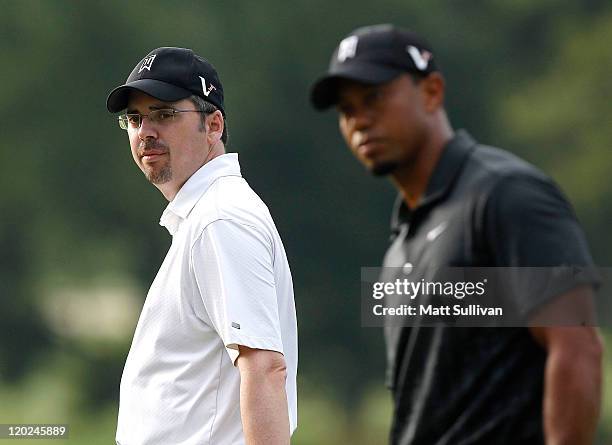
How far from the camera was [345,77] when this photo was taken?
290 centimetres

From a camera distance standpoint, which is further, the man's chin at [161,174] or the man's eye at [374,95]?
the man's chin at [161,174]

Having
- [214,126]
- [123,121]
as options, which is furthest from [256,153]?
[214,126]

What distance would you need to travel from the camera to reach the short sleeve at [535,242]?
2717 mm

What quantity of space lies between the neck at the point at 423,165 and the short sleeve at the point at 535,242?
0.18m

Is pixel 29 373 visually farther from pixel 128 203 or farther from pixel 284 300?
pixel 284 300

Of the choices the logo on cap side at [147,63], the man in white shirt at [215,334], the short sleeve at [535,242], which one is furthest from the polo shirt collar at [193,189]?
the short sleeve at [535,242]

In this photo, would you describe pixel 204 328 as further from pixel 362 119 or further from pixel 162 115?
pixel 362 119

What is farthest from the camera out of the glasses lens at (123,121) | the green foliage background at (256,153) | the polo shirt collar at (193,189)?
the green foliage background at (256,153)

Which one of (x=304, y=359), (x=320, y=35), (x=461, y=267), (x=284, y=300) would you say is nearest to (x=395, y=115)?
(x=461, y=267)

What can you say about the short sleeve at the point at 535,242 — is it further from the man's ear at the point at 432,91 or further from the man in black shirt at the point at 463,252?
the man's ear at the point at 432,91

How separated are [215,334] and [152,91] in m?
0.67

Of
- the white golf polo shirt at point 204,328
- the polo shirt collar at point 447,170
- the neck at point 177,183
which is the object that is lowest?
the white golf polo shirt at point 204,328

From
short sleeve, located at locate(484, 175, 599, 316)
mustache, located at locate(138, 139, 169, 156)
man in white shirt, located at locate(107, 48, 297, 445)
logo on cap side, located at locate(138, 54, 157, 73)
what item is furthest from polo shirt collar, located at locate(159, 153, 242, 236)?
short sleeve, located at locate(484, 175, 599, 316)

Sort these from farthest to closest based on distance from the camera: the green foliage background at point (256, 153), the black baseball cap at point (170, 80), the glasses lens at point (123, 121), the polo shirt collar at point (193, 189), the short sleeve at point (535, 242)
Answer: the green foliage background at point (256, 153) < the glasses lens at point (123, 121) < the black baseball cap at point (170, 80) < the polo shirt collar at point (193, 189) < the short sleeve at point (535, 242)
